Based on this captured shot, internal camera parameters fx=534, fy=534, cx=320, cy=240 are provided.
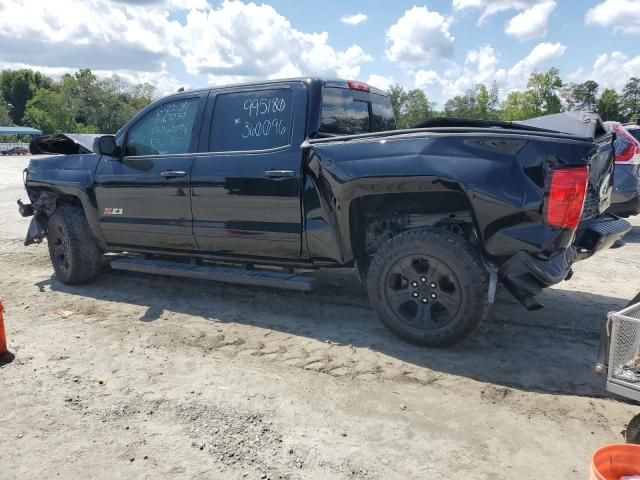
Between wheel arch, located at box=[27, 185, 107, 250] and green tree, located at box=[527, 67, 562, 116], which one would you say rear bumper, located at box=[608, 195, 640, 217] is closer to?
wheel arch, located at box=[27, 185, 107, 250]

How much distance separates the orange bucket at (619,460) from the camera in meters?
1.99

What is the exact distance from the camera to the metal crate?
2449 mm

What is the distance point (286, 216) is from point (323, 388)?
5.03 ft

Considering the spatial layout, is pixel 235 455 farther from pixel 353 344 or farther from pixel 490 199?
pixel 490 199

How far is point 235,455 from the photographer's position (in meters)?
2.66

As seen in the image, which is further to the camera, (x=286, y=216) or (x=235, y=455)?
(x=286, y=216)

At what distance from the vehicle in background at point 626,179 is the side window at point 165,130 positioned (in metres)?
5.06

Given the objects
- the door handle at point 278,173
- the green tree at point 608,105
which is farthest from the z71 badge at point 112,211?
the green tree at point 608,105

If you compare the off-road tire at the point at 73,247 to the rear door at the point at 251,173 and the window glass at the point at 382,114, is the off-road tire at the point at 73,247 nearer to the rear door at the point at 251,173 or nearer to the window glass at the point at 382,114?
the rear door at the point at 251,173

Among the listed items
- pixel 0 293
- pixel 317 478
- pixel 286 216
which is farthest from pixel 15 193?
pixel 317 478

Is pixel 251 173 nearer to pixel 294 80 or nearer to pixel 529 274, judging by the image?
pixel 294 80

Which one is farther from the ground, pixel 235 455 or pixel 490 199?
pixel 490 199

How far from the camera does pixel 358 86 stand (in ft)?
16.1

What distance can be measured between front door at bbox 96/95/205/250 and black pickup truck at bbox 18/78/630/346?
14 millimetres
